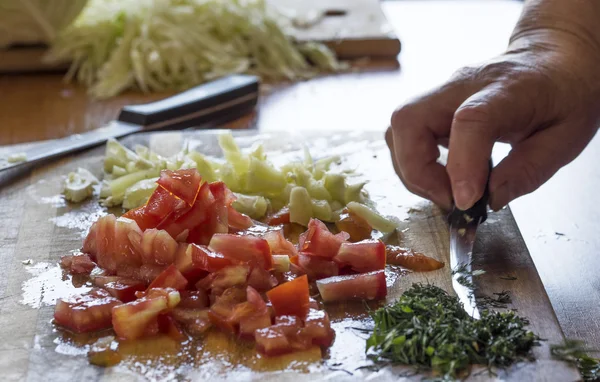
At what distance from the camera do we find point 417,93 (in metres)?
2.40

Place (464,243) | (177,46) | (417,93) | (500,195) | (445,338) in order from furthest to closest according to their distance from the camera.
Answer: (177,46) < (417,93) < (500,195) < (464,243) < (445,338)

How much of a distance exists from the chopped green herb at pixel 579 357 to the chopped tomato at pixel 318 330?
0.48 metres

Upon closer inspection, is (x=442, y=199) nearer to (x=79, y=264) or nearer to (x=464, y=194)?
(x=464, y=194)

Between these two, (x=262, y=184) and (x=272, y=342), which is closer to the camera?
(x=272, y=342)

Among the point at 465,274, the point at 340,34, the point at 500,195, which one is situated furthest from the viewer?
the point at 340,34

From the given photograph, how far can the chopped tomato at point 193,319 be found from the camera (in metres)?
1.81

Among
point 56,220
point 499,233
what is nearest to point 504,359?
point 499,233

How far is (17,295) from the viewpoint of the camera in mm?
1972

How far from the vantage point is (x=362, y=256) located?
1997 mm

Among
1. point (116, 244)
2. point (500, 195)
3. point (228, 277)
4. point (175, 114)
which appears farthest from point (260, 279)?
point (175, 114)

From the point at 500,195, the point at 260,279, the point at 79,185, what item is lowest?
the point at 79,185

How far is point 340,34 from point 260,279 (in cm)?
221

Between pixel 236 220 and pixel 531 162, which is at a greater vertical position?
pixel 531 162

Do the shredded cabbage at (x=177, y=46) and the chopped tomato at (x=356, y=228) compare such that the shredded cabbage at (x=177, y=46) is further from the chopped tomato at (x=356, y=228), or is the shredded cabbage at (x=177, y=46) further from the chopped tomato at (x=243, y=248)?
the chopped tomato at (x=243, y=248)
